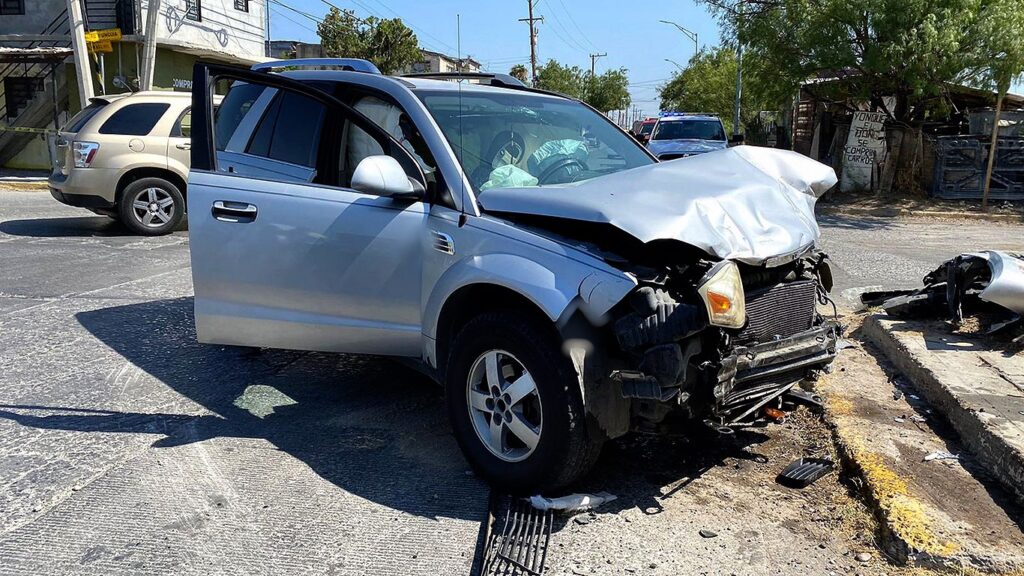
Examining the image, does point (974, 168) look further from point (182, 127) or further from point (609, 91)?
point (609, 91)

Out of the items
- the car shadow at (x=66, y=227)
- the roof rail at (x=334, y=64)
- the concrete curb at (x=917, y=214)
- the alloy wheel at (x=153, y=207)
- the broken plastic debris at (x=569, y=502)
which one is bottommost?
the broken plastic debris at (x=569, y=502)

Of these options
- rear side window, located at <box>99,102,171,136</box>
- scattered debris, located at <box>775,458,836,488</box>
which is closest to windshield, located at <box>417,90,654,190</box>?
scattered debris, located at <box>775,458,836,488</box>

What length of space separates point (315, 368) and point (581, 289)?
110 inches

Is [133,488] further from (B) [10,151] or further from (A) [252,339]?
(B) [10,151]

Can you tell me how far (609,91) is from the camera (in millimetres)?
75188

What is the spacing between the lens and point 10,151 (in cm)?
2339

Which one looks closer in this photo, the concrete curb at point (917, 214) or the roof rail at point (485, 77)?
the roof rail at point (485, 77)

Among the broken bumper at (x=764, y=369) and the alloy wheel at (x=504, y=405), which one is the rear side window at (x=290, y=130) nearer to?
the alloy wheel at (x=504, y=405)

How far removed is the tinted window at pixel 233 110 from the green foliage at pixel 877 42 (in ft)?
45.2

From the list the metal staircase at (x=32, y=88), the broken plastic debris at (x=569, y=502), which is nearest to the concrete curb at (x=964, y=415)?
the broken plastic debris at (x=569, y=502)

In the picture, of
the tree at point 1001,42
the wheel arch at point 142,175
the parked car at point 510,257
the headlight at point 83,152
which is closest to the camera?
the parked car at point 510,257

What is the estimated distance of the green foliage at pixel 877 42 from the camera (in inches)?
595

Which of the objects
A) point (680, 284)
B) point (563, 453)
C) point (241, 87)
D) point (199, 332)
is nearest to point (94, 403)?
point (199, 332)

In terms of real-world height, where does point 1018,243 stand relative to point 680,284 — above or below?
below
